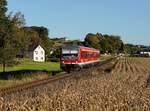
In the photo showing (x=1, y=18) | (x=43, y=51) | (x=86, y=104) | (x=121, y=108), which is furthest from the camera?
(x=43, y=51)

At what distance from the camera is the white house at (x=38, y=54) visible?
418 feet

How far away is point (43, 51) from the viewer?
128 metres

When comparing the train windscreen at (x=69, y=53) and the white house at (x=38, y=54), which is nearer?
the train windscreen at (x=69, y=53)

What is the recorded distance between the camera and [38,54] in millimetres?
129125

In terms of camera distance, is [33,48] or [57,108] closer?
[57,108]

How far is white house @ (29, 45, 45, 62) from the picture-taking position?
12744 centimetres

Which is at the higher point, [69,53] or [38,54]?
[69,53]

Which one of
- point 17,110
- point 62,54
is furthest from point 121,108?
point 62,54

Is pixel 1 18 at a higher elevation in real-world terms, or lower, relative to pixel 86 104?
higher

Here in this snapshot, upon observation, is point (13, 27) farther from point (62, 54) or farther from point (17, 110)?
point (17, 110)

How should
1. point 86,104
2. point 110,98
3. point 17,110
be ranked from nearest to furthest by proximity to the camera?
point 17,110, point 86,104, point 110,98

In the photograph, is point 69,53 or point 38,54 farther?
point 38,54

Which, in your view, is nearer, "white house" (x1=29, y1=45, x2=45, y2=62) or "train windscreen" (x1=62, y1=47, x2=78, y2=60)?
"train windscreen" (x1=62, y1=47, x2=78, y2=60)

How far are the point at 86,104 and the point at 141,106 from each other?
1717mm
